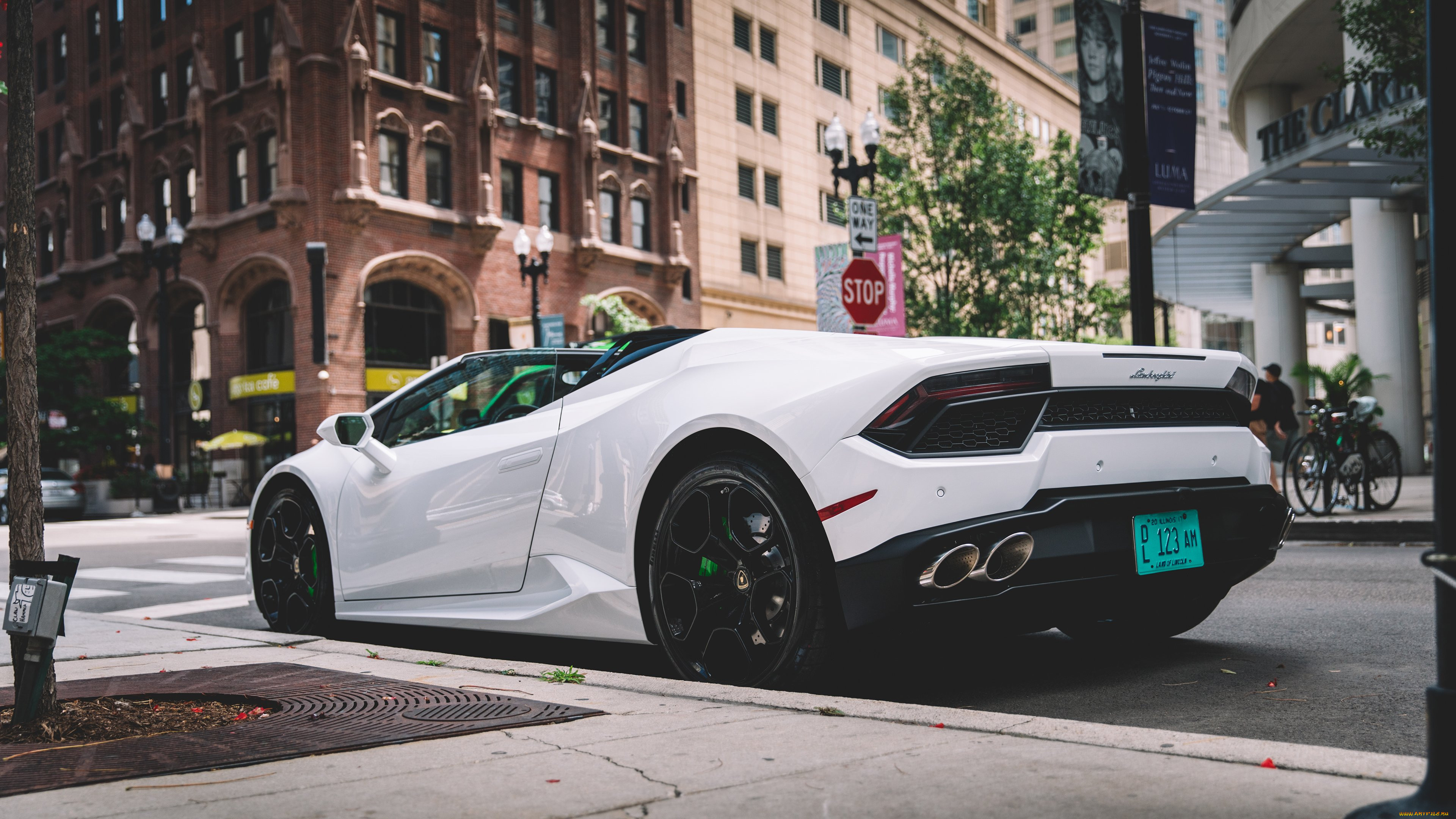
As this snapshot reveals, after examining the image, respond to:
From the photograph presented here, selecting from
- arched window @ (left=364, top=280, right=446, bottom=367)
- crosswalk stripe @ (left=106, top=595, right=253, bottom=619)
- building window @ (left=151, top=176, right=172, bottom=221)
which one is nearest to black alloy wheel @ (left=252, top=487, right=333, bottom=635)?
crosswalk stripe @ (left=106, top=595, right=253, bottom=619)

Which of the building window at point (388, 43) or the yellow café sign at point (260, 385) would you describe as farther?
the building window at point (388, 43)

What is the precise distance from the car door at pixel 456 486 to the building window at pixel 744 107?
132ft

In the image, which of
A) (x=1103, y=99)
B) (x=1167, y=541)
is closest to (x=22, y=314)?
(x=1167, y=541)

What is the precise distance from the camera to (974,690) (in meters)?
4.29

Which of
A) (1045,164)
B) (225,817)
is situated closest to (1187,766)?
(225,817)

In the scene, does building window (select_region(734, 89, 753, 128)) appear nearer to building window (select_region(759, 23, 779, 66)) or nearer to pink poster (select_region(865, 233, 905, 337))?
building window (select_region(759, 23, 779, 66))

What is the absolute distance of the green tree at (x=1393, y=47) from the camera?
11070 millimetres

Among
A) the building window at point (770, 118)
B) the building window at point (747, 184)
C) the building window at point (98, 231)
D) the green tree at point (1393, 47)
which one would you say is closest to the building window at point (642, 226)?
the building window at point (747, 184)

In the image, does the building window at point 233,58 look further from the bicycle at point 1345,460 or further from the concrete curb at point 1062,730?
the concrete curb at point 1062,730

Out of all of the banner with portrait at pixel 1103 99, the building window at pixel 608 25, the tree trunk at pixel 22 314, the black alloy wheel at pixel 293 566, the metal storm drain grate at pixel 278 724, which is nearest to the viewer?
the metal storm drain grate at pixel 278 724

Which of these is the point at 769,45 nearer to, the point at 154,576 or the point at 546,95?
the point at 546,95

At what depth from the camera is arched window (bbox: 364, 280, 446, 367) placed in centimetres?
3397

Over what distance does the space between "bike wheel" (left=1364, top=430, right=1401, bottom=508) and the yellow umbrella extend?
92.8 ft

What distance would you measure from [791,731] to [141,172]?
40576 millimetres
